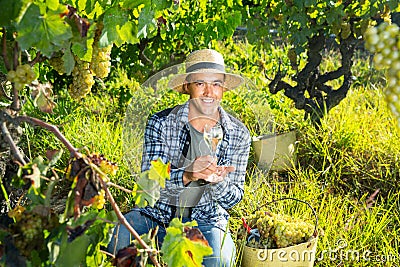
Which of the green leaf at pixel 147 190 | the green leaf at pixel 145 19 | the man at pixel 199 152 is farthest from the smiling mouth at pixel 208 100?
the green leaf at pixel 147 190

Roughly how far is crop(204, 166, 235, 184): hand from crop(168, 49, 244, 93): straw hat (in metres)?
0.38

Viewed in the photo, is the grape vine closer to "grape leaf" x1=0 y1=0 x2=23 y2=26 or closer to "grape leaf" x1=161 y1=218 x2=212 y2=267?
"grape leaf" x1=161 y1=218 x2=212 y2=267

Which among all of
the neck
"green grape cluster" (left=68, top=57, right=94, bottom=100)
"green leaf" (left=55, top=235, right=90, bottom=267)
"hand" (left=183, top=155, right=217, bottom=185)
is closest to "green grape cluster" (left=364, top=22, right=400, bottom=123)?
"green leaf" (left=55, top=235, right=90, bottom=267)

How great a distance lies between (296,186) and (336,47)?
11.7 feet

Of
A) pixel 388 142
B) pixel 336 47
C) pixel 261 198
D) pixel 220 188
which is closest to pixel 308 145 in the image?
pixel 388 142

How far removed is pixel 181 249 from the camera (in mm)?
1356

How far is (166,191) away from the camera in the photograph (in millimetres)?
2443

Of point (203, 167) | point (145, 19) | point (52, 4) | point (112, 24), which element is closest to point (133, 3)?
point (145, 19)

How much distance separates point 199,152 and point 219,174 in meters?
0.20

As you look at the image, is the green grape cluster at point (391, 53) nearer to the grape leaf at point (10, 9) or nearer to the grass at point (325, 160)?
the grape leaf at point (10, 9)

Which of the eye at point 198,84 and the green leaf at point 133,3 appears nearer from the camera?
the green leaf at point 133,3

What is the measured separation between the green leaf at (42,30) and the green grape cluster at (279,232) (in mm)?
1483

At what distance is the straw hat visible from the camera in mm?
2438

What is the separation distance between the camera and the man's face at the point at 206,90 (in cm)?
245
